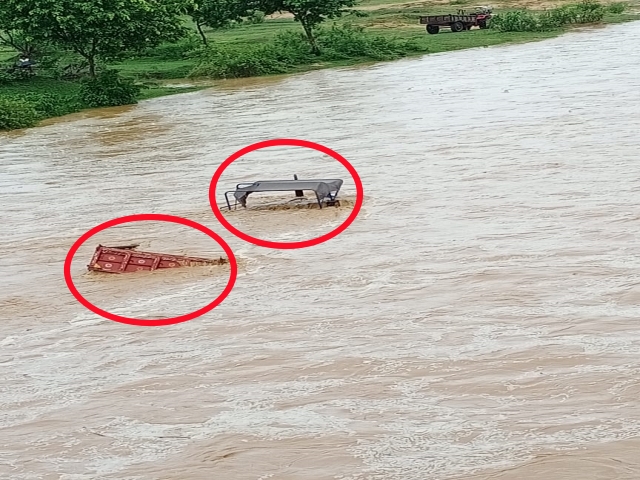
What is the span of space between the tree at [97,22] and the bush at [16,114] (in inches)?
81.3

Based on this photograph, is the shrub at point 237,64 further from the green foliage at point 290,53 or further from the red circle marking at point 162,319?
the red circle marking at point 162,319

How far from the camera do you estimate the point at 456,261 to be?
382 inches

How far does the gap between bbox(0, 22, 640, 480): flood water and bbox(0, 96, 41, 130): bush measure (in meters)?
7.04

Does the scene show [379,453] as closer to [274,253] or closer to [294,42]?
[274,253]

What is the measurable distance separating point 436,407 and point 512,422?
53cm

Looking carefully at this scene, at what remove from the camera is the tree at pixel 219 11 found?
35.1m

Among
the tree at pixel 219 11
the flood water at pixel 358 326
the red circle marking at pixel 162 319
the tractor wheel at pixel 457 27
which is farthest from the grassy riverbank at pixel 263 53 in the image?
the red circle marking at pixel 162 319

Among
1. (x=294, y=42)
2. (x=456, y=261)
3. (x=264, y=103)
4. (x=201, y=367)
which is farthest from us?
(x=294, y=42)

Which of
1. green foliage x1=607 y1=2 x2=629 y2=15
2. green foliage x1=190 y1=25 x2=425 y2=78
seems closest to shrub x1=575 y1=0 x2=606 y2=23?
green foliage x1=607 y1=2 x2=629 y2=15

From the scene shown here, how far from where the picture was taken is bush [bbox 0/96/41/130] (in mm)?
23828

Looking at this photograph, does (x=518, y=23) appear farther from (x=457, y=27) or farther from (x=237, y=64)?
(x=237, y=64)

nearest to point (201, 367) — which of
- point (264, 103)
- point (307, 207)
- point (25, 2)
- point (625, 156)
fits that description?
point (307, 207)

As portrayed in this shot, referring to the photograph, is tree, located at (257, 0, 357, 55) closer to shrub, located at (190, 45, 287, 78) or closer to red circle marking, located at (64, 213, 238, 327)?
shrub, located at (190, 45, 287, 78)

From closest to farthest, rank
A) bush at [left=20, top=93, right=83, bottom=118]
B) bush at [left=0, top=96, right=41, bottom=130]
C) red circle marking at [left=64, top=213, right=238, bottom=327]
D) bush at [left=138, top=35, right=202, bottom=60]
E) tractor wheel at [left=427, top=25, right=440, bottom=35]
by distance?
red circle marking at [left=64, top=213, right=238, bottom=327], bush at [left=0, top=96, right=41, bottom=130], bush at [left=20, top=93, right=83, bottom=118], bush at [left=138, top=35, right=202, bottom=60], tractor wheel at [left=427, top=25, right=440, bottom=35]
